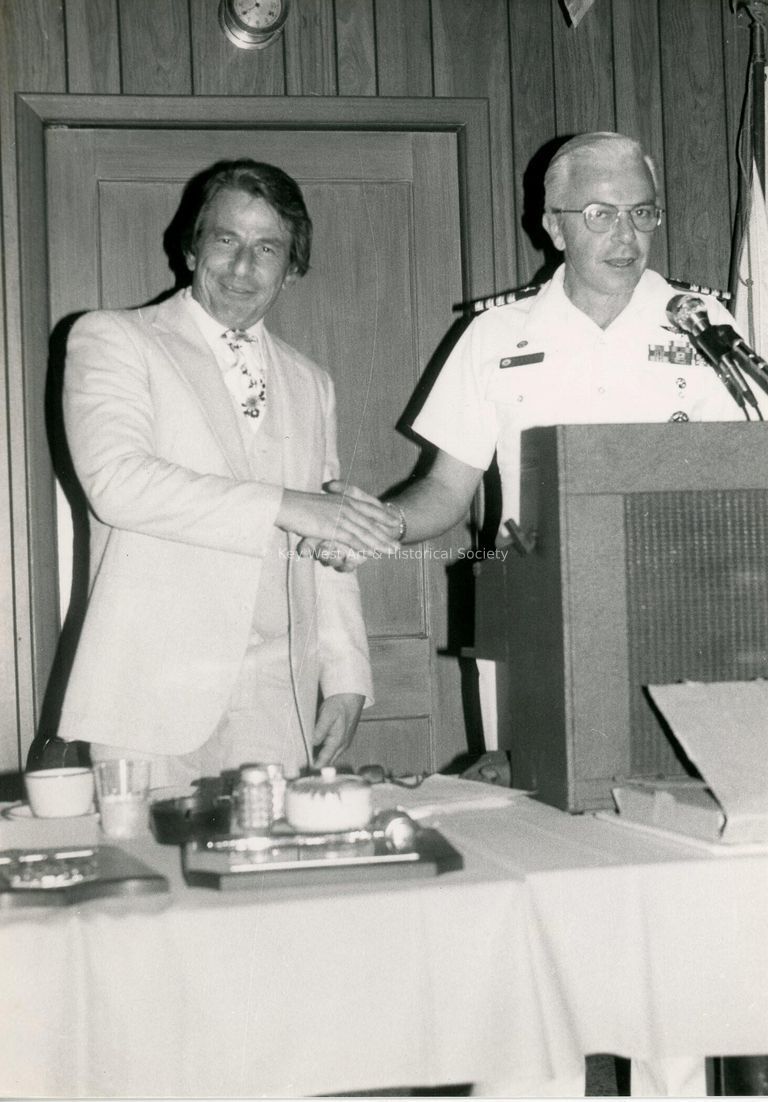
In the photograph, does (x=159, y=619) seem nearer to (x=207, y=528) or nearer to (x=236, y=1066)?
(x=207, y=528)

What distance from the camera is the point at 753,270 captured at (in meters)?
3.21

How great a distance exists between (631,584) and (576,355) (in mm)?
847

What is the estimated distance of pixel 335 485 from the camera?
2.06m

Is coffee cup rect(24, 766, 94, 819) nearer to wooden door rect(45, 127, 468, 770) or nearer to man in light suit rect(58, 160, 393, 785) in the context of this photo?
man in light suit rect(58, 160, 393, 785)

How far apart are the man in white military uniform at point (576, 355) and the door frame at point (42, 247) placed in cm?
102

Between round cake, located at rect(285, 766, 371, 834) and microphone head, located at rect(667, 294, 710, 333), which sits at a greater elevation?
microphone head, located at rect(667, 294, 710, 333)

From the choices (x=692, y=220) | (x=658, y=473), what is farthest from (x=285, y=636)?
(x=692, y=220)

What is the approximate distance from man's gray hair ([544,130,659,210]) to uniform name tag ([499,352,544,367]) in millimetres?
269

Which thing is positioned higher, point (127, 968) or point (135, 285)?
point (135, 285)

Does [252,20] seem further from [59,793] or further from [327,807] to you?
[327,807]

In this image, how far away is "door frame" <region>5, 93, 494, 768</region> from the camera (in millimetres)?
3043

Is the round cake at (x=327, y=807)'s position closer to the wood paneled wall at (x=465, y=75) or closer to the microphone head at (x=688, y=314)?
the microphone head at (x=688, y=314)

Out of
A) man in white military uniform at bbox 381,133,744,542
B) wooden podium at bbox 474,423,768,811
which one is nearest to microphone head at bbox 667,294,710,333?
wooden podium at bbox 474,423,768,811

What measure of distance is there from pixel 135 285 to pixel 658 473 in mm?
2088
